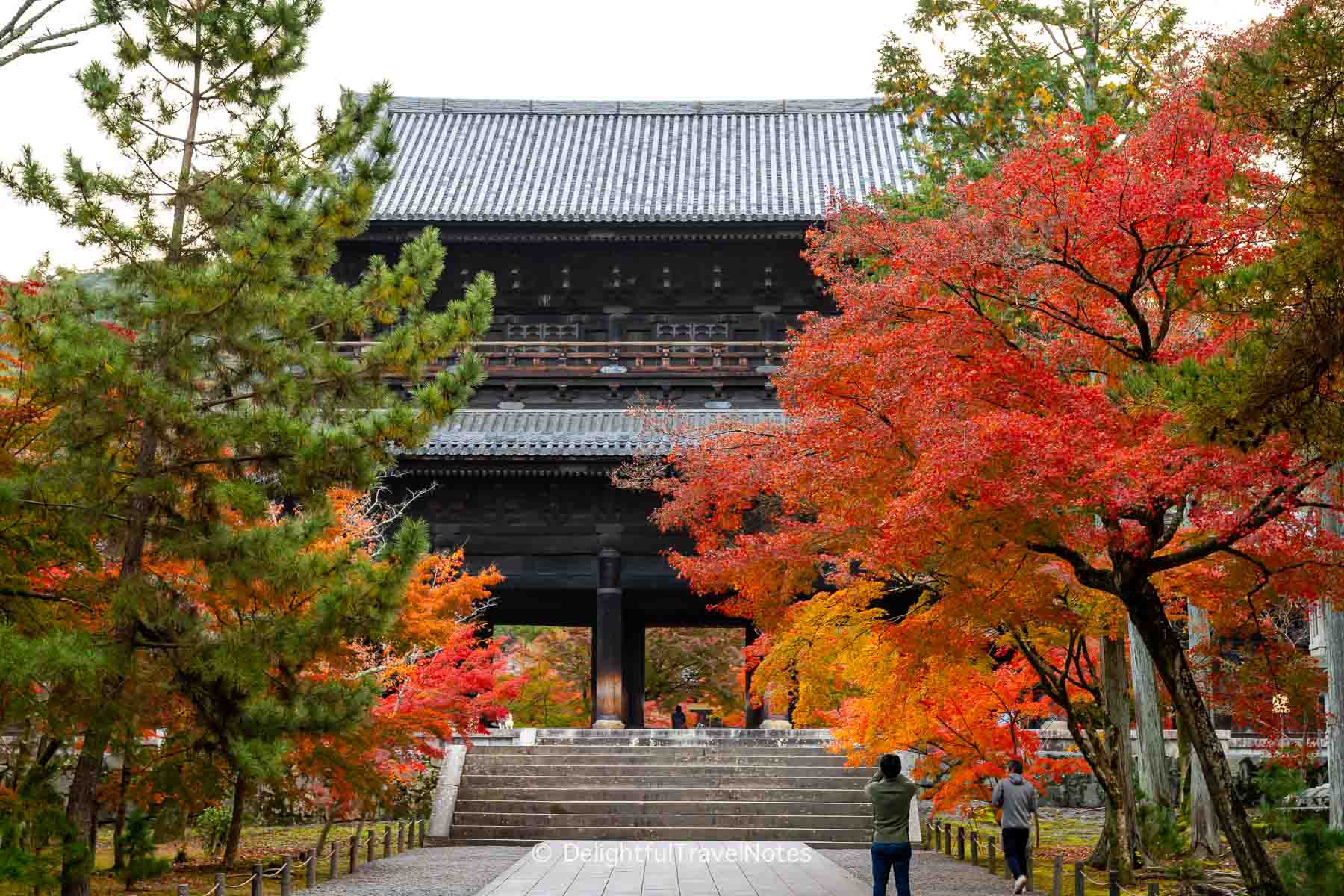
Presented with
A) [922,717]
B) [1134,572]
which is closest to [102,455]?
[1134,572]

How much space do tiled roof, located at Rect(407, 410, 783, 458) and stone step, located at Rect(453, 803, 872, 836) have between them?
6.15 m

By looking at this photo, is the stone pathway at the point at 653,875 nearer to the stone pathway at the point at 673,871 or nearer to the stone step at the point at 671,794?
the stone pathway at the point at 673,871

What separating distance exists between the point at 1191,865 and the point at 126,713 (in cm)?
1216

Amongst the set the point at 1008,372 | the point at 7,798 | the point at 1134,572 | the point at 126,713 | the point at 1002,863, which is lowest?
the point at 1002,863

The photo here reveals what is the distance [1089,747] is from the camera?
15.5m

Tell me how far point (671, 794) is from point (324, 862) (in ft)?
20.2

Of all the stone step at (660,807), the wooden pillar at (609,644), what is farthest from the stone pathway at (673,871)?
the wooden pillar at (609,644)

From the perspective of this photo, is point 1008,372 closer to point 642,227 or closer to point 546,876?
point 546,876

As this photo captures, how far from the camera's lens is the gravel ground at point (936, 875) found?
13.9 metres

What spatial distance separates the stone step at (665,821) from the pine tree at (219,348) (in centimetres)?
1043

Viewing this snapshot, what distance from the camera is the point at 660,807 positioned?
68.0 feet

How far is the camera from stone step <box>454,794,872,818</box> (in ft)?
67.4

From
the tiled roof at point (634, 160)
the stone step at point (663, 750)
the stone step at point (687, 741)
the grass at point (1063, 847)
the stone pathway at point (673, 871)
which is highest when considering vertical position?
the tiled roof at point (634, 160)

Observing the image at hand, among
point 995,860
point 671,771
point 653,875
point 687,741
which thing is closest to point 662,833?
point 671,771
